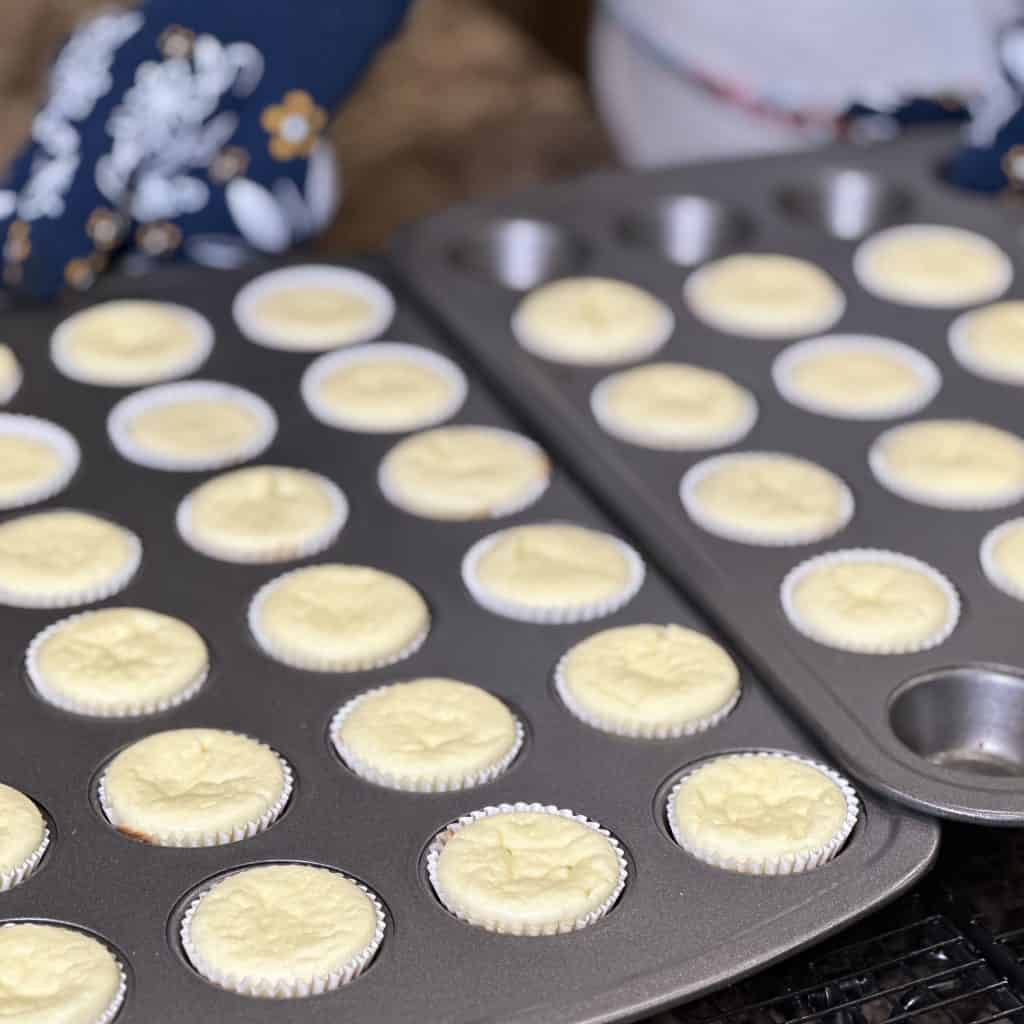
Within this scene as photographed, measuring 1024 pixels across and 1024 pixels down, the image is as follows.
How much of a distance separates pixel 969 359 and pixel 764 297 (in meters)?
0.22

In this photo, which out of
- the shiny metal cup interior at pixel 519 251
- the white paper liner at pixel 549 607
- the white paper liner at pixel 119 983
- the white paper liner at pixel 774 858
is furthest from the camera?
the shiny metal cup interior at pixel 519 251

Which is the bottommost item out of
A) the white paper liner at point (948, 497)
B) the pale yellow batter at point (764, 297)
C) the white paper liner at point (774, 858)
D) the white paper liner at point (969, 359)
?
the white paper liner at point (774, 858)

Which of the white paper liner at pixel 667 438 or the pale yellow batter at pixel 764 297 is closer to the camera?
the white paper liner at pixel 667 438

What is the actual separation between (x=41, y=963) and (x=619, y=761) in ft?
1.39

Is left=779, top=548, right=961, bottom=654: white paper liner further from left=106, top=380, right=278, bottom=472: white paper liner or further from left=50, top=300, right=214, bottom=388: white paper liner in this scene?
left=50, top=300, right=214, bottom=388: white paper liner

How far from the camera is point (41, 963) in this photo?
1.05 meters

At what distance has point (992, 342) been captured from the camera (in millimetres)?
1726

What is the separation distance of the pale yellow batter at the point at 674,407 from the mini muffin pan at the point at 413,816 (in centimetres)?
10

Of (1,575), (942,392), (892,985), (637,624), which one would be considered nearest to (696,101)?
(942,392)

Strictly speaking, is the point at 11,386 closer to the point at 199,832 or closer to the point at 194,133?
the point at 194,133

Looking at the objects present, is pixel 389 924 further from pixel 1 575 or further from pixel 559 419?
pixel 559 419

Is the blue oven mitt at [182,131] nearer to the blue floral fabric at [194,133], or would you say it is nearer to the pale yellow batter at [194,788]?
the blue floral fabric at [194,133]

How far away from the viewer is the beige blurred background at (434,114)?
2.43 m

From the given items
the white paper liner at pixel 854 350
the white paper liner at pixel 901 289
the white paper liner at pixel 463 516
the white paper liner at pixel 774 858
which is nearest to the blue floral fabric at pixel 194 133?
the white paper liner at pixel 901 289
